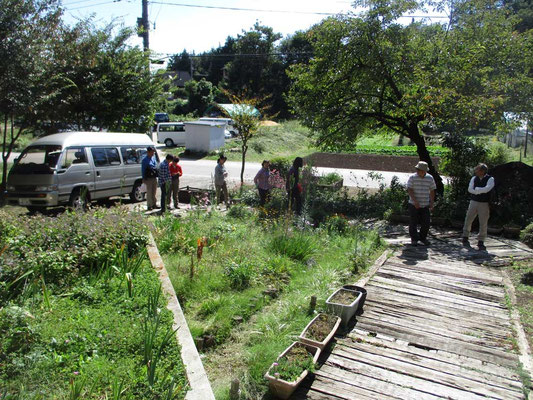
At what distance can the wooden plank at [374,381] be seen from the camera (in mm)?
3643

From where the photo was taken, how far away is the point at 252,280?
→ 611 cm

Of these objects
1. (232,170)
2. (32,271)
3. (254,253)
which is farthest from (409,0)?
(232,170)

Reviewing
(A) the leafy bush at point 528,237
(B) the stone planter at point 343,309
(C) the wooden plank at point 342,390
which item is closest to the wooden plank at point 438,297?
(B) the stone planter at point 343,309

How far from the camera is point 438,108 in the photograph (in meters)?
11.7

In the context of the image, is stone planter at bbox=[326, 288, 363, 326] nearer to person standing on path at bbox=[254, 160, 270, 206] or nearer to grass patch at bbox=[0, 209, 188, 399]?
grass patch at bbox=[0, 209, 188, 399]

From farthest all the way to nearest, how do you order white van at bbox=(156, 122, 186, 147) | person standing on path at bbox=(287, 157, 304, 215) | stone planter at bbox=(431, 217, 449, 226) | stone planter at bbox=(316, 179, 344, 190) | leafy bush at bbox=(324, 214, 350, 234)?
white van at bbox=(156, 122, 186, 147) < stone planter at bbox=(316, 179, 344, 190) < stone planter at bbox=(431, 217, 449, 226) < person standing on path at bbox=(287, 157, 304, 215) < leafy bush at bbox=(324, 214, 350, 234)

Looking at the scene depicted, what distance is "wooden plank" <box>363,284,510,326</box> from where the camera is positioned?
208 inches

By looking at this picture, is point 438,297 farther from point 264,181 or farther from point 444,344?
point 264,181

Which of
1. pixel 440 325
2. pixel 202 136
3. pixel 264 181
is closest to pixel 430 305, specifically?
pixel 440 325

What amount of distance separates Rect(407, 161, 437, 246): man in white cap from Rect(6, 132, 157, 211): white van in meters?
6.56

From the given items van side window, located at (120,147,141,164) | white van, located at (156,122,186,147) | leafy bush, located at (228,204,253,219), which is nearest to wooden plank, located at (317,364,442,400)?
leafy bush, located at (228,204,253,219)

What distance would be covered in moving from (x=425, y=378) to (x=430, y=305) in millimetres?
1857

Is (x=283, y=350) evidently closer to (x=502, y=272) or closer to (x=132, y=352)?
(x=132, y=352)

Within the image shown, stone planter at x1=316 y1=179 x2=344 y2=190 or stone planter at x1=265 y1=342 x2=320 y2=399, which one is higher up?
stone planter at x1=316 y1=179 x2=344 y2=190
